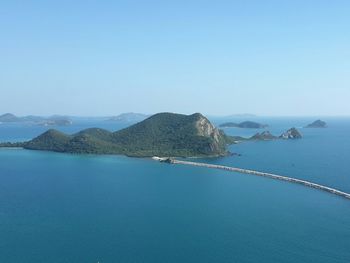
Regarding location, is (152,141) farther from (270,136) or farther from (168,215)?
(168,215)

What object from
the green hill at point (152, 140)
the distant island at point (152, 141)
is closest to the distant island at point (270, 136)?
the distant island at point (152, 141)

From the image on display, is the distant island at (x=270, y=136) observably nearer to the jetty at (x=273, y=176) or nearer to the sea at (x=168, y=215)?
the jetty at (x=273, y=176)

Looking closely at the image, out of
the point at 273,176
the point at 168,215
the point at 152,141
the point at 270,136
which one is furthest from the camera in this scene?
the point at 270,136

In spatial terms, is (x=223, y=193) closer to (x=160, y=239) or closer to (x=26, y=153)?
(x=160, y=239)

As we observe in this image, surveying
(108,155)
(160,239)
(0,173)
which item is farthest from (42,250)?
(108,155)

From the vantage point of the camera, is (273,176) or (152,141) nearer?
(273,176)

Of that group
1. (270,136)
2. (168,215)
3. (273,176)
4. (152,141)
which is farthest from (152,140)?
(168,215)
